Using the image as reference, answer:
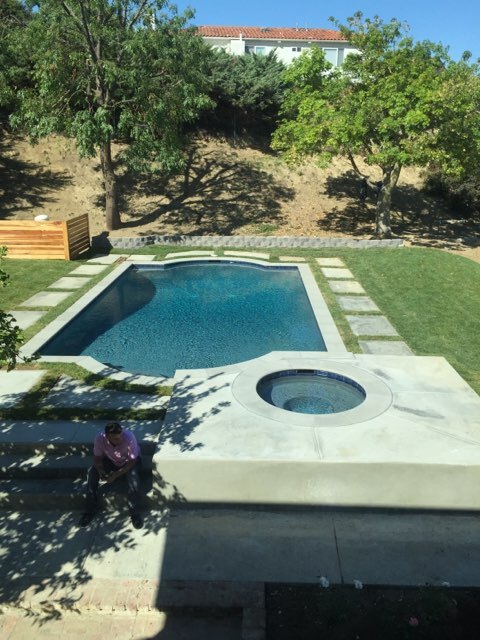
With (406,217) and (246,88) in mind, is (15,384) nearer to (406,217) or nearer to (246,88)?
(406,217)

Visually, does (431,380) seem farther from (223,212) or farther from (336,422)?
(223,212)

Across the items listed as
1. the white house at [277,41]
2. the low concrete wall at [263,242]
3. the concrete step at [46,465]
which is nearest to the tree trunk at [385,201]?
the low concrete wall at [263,242]

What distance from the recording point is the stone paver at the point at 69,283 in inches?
673

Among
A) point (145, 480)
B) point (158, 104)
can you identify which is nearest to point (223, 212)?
point (158, 104)

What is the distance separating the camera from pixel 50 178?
2845 cm

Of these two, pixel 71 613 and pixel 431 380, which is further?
pixel 431 380

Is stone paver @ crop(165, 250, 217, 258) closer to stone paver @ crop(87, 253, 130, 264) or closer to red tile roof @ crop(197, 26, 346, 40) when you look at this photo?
stone paver @ crop(87, 253, 130, 264)

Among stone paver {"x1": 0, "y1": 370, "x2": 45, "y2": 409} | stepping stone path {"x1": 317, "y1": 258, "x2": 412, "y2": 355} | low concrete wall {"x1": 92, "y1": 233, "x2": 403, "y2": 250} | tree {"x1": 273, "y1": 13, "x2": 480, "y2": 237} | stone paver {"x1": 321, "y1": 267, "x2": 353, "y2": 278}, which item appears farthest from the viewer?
low concrete wall {"x1": 92, "y1": 233, "x2": 403, "y2": 250}

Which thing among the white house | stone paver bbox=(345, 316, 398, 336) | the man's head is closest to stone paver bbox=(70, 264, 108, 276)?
stone paver bbox=(345, 316, 398, 336)

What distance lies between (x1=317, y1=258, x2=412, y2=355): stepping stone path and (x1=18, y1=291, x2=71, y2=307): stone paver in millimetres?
9083

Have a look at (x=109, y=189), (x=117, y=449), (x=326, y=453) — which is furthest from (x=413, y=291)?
(x=109, y=189)

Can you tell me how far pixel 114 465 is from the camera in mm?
7074

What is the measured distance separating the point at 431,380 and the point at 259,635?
6060mm

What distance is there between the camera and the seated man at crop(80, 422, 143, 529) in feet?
22.4
